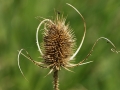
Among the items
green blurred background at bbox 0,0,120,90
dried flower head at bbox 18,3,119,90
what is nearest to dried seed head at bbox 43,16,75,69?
dried flower head at bbox 18,3,119,90

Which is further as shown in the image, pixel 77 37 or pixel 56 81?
pixel 77 37

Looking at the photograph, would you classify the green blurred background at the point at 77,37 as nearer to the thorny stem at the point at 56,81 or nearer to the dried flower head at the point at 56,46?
the dried flower head at the point at 56,46

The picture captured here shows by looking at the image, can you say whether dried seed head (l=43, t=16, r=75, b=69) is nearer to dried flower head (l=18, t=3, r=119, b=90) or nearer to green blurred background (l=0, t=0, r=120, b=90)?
dried flower head (l=18, t=3, r=119, b=90)

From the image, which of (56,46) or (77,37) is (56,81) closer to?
(56,46)

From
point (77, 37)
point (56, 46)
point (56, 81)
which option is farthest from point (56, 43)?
point (77, 37)

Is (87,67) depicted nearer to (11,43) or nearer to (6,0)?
(11,43)

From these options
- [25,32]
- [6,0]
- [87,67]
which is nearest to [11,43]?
[25,32]
